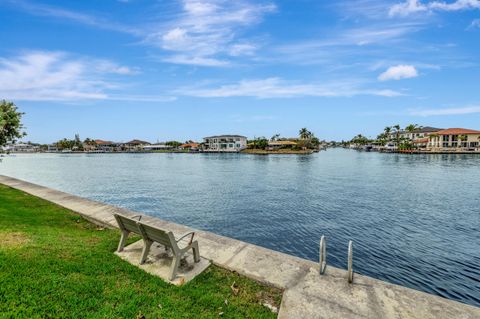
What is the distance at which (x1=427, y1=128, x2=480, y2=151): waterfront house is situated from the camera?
115 meters

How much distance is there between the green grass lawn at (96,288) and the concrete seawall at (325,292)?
0.46 metres

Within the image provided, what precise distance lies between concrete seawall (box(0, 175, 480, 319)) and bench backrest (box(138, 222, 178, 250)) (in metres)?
1.86

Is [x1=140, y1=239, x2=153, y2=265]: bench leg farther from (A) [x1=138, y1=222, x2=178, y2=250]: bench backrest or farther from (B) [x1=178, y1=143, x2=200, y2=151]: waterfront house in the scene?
(B) [x1=178, y1=143, x2=200, y2=151]: waterfront house

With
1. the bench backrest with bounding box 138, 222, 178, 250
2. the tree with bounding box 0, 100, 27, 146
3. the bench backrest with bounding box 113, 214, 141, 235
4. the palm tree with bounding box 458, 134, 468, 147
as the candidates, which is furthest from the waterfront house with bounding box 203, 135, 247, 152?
the bench backrest with bounding box 138, 222, 178, 250

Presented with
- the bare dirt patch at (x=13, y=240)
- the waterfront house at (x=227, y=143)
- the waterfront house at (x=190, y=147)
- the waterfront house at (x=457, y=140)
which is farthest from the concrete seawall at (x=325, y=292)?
the waterfront house at (x=190, y=147)

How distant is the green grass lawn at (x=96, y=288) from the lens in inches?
183

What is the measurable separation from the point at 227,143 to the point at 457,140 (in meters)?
113

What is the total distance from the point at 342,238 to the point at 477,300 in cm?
601

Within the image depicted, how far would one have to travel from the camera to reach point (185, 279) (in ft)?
20.4

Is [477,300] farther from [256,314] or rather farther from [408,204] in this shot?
[408,204]

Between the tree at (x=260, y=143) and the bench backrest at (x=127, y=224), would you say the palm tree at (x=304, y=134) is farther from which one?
the bench backrest at (x=127, y=224)

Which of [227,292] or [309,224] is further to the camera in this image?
[309,224]

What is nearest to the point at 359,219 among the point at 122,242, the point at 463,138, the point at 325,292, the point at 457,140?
the point at 325,292

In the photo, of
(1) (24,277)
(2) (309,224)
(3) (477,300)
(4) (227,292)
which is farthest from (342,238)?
(1) (24,277)
